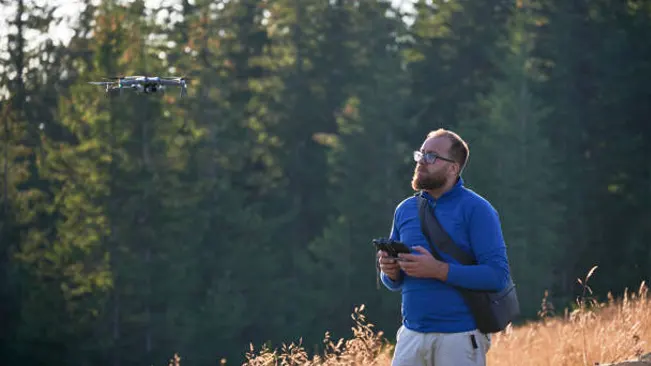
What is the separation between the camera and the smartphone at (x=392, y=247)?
5.54 metres

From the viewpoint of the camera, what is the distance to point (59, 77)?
40.7 meters

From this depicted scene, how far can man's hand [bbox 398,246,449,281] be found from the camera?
17.8ft

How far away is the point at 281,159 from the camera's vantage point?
44125 mm

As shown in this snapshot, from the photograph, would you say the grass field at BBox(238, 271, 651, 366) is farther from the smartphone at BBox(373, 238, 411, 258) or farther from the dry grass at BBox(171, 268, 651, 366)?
the smartphone at BBox(373, 238, 411, 258)

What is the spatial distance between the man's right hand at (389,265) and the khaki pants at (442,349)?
0.97ft

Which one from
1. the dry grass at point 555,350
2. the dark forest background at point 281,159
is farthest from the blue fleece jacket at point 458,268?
the dark forest background at point 281,159

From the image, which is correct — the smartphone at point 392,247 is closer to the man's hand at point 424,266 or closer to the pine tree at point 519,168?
the man's hand at point 424,266

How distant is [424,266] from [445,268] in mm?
103

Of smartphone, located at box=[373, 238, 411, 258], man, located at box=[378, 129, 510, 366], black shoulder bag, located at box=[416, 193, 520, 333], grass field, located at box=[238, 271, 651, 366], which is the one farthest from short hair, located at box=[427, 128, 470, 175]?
grass field, located at box=[238, 271, 651, 366]

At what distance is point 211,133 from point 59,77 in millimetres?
5956

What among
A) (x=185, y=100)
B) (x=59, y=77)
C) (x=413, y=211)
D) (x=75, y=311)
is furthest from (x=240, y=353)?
(x=413, y=211)

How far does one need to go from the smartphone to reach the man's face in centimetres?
32

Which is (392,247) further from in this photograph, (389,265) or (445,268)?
(445,268)

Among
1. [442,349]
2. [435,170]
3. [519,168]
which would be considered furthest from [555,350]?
[519,168]
